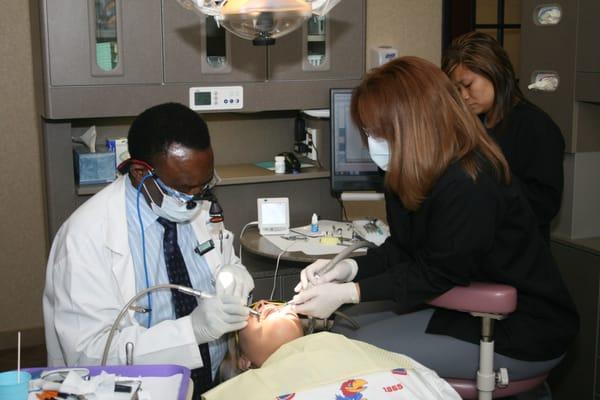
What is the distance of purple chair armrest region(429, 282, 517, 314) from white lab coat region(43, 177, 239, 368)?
26.7 inches

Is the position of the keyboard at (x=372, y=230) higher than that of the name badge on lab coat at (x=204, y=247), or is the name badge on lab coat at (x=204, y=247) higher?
the name badge on lab coat at (x=204, y=247)

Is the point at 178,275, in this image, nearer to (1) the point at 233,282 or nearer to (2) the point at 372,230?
(1) the point at 233,282

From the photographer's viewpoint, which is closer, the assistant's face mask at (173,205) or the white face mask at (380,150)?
the assistant's face mask at (173,205)

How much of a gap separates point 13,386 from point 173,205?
682 millimetres

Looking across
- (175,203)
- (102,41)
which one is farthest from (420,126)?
(102,41)

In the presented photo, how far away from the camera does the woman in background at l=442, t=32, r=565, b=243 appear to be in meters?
2.56

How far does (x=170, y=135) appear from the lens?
179cm

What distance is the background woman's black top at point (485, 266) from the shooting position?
191 cm

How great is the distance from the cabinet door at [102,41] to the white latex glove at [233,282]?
1.16m

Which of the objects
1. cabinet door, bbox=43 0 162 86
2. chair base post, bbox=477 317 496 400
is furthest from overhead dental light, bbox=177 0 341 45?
cabinet door, bbox=43 0 162 86

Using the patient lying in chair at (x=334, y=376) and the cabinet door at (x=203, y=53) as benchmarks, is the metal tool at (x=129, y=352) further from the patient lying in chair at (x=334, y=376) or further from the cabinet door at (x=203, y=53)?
the cabinet door at (x=203, y=53)

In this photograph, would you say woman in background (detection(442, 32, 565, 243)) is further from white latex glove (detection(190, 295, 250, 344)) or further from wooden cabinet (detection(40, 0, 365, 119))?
white latex glove (detection(190, 295, 250, 344))

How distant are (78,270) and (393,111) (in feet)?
2.87

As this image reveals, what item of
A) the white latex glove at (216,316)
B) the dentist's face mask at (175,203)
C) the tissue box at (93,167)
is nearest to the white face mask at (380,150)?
the dentist's face mask at (175,203)
